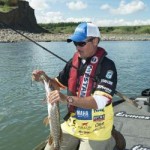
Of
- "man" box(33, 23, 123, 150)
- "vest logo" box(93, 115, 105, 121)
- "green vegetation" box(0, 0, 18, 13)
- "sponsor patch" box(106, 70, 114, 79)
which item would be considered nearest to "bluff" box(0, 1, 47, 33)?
"green vegetation" box(0, 0, 18, 13)

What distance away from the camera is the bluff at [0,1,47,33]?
112438 millimetres

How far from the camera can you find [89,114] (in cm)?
645

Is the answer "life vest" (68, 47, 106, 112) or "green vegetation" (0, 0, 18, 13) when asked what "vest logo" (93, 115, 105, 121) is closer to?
"life vest" (68, 47, 106, 112)

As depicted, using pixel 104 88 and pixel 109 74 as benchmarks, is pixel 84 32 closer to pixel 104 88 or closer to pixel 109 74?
pixel 109 74

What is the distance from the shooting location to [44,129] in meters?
14.6

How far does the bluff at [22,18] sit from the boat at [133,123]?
334 ft

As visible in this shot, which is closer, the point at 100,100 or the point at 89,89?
the point at 100,100

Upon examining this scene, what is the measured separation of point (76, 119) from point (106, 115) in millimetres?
569

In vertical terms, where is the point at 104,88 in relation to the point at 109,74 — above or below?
below

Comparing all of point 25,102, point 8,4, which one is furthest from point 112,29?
point 25,102

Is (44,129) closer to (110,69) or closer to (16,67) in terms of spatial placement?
(110,69)

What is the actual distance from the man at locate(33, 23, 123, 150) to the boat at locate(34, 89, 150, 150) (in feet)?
4.36


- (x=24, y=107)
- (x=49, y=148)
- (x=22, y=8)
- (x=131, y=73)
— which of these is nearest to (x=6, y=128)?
(x=24, y=107)

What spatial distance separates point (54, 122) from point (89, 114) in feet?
2.43
